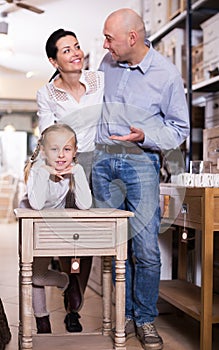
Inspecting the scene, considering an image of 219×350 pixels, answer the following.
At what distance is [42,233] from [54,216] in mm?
67

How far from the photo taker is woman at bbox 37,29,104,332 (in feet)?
6.17

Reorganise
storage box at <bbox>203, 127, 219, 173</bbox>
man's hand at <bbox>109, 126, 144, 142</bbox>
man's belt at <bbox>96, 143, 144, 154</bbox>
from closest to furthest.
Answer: man's hand at <bbox>109, 126, 144, 142</bbox>, man's belt at <bbox>96, 143, 144, 154</bbox>, storage box at <bbox>203, 127, 219, 173</bbox>

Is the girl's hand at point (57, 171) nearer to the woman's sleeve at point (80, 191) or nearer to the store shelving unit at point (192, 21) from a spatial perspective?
the woman's sleeve at point (80, 191)

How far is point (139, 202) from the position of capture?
196 cm

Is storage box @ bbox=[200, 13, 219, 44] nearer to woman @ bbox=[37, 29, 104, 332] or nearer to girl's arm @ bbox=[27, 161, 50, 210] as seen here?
Result: woman @ bbox=[37, 29, 104, 332]

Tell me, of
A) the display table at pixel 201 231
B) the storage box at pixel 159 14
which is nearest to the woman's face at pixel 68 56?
the display table at pixel 201 231

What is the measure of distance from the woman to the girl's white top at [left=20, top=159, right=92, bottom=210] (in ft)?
0.25

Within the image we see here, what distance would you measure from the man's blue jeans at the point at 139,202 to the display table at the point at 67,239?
0.20m

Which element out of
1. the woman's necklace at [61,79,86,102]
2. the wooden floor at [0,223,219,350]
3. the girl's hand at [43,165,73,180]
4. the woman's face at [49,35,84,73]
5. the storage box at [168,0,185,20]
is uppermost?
the storage box at [168,0,185,20]

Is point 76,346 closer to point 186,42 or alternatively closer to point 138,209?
point 138,209

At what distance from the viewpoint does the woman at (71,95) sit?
1882 mm

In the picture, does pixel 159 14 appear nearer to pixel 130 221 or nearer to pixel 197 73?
pixel 197 73

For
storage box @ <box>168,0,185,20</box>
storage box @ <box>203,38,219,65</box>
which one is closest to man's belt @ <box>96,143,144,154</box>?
storage box @ <box>203,38,219,65</box>

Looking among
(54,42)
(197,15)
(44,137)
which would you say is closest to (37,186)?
(44,137)
